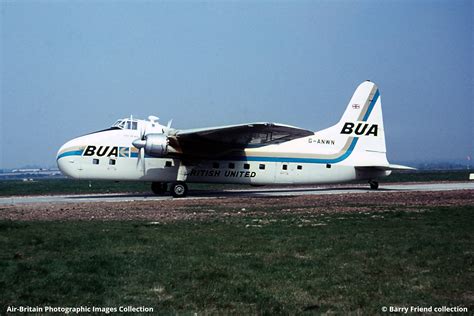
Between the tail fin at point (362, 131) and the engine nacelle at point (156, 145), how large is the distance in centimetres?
919

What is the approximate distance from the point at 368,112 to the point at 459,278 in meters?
22.5

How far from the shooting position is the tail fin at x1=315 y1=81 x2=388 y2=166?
27.2 meters

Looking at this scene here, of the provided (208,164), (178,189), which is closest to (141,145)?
(178,189)

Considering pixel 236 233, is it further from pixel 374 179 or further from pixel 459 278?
pixel 374 179

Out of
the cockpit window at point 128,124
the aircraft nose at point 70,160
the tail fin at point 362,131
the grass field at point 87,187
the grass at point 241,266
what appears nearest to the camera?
the grass at point 241,266

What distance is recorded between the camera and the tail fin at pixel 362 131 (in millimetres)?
27219

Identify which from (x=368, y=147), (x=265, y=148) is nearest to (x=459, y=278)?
(x=265, y=148)

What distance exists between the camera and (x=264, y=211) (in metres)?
16.3

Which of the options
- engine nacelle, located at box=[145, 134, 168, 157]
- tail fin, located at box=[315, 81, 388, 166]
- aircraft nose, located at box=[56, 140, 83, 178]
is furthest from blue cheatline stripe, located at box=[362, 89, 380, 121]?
aircraft nose, located at box=[56, 140, 83, 178]

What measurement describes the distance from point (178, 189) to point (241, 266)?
16648 mm

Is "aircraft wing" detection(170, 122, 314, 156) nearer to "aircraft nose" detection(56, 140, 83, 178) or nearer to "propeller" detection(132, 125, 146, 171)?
"propeller" detection(132, 125, 146, 171)

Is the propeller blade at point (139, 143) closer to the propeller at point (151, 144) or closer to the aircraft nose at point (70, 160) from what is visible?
the propeller at point (151, 144)

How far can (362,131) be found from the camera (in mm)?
27766

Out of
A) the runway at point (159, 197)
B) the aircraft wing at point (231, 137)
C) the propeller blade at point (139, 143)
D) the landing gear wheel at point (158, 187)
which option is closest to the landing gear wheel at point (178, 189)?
the runway at point (159, 197)
